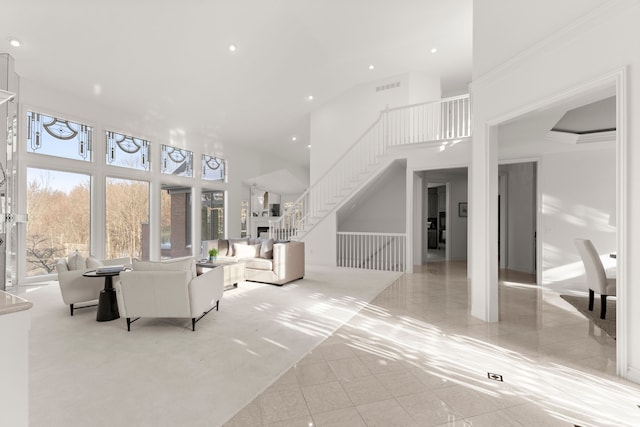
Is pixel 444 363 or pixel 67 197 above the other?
pixel 67 197

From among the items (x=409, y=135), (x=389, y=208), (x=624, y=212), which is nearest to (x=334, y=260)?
(x=389, y=208)

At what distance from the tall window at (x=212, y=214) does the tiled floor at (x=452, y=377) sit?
695cm

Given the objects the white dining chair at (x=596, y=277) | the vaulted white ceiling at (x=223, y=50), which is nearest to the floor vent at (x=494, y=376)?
the white dining chair at (x=596, y=277)

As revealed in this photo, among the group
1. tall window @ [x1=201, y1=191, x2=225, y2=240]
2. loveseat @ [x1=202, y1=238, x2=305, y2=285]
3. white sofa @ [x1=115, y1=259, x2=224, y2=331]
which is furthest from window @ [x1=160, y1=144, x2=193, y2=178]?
white sofa @ [x1=115, y1=259, x2=224, y2=331]

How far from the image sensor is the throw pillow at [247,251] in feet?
20.2

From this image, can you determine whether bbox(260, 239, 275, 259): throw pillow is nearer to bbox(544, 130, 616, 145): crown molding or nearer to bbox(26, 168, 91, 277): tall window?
bbox(26, 168, 91, 277): tall window

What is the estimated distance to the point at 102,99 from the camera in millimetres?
6480

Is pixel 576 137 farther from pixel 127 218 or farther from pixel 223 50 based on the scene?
pixel 127 218

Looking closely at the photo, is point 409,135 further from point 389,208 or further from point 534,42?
point 534,42

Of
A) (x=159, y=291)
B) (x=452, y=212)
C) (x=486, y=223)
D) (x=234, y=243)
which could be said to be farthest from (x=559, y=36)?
(x=452, y=212)

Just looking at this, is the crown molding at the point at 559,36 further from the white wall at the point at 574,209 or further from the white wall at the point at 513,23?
the white wall at the point at 574,209

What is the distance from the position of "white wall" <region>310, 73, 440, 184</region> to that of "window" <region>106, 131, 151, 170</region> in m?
4.51

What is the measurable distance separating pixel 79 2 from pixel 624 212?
676cm

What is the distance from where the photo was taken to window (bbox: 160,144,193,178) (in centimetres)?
820
